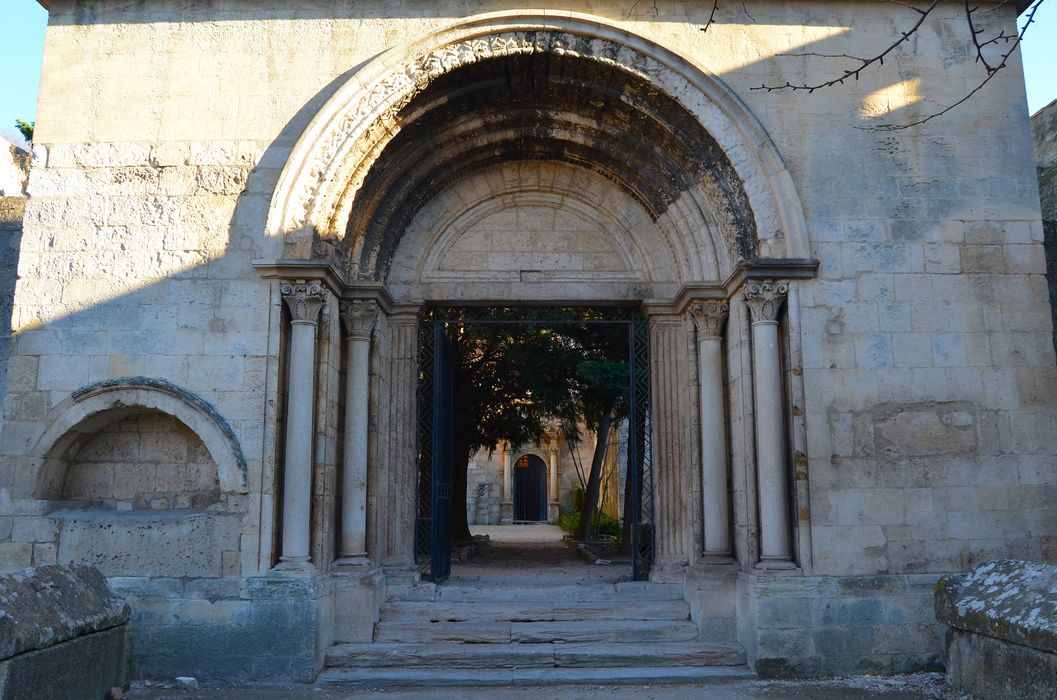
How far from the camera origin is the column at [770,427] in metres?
6.80

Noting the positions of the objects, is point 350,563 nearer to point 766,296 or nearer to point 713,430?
point 713,430

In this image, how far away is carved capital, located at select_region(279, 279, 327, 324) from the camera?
6.99 m

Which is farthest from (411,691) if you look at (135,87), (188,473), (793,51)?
(793,51)

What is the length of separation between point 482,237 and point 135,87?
10.7 ft

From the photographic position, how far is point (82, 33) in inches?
292

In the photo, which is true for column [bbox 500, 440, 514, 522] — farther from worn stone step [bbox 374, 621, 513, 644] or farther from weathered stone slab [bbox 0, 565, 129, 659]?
weathered stone slab [bbox 0, 565, 129, 659]

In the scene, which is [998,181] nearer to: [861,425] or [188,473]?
[861,425]

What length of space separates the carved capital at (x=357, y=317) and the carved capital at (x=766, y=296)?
3207mm

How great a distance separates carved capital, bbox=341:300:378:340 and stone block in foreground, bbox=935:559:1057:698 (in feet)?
16.1

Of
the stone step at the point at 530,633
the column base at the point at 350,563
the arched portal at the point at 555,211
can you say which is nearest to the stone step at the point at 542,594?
the arched portal at the point at 555,211

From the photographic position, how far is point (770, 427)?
693cm

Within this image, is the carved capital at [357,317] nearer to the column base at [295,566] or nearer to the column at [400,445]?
the column at [400,445]

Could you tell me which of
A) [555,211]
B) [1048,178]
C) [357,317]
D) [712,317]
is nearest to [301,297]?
[357,317]

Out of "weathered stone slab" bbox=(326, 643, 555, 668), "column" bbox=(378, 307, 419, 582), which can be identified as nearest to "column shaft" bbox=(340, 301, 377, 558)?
"column" bbox=(378, 307, 419, 582)
